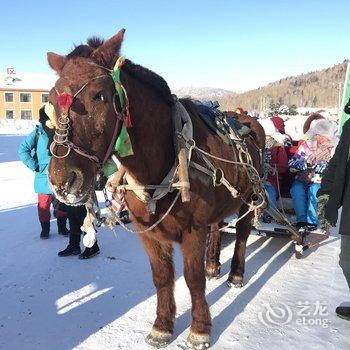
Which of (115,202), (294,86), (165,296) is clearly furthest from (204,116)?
(294,86)

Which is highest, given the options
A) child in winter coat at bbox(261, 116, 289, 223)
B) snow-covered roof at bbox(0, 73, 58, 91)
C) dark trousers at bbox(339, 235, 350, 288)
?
snow-covered roof at bbox(0, 73, 58, 91)

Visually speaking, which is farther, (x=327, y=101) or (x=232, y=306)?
(x=327, y=101)

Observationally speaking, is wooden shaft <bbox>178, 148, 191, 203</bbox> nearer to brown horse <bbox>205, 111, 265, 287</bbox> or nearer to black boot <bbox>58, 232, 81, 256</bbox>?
brown horse <bbox>205, 111, 265, 287</bbox>

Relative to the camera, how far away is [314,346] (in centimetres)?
322

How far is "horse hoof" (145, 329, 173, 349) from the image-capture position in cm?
324

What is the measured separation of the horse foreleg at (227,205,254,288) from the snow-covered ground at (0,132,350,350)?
12 centimetres

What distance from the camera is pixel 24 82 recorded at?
2288 inches

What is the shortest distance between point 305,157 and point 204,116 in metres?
2.54

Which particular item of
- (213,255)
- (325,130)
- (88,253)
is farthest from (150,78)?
(325,130)

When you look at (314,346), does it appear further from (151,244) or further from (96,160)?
(96,160)

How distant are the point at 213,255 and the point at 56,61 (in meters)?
3.08

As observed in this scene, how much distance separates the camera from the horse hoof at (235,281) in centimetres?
439

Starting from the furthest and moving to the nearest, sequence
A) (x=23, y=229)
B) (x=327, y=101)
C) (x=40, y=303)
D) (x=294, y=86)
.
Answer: (x=294, y=86) → (x=327, y=101) → (x=23, y=229) → (x=40, y=303)

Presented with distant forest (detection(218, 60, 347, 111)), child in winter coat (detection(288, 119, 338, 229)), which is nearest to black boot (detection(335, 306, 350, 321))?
child in winter coat (detection(288, 119, 338, 229))
